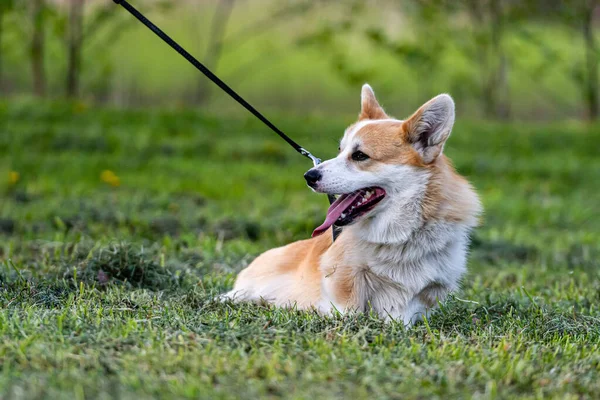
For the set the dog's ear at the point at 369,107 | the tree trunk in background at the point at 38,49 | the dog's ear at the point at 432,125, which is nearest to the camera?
the dog's ear at the point at 432,125

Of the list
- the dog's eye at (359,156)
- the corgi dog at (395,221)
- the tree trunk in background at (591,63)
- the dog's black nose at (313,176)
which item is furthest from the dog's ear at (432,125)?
the tree trunk in background at (591,63)

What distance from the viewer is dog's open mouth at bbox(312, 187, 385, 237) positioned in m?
3.58

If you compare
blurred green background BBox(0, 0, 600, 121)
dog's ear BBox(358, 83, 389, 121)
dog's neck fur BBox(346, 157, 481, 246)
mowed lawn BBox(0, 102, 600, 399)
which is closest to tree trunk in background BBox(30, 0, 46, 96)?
blurred green background BBox(0, 0, 600, 121)

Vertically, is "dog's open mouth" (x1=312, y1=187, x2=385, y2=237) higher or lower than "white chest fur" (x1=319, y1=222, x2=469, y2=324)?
higher

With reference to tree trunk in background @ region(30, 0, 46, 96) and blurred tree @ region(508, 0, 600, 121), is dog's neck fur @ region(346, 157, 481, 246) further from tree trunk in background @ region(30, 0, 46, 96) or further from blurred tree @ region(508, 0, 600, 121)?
blurred tree @ region(508, 0, 600, 121)

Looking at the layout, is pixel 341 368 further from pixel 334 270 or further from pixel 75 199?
pixel 75 199

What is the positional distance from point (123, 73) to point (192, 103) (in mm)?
1330

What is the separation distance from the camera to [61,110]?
35.2 ft

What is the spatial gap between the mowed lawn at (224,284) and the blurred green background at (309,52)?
7.49 feet

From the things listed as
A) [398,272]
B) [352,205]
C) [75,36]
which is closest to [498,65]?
[75,36]

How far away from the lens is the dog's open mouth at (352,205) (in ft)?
11.7

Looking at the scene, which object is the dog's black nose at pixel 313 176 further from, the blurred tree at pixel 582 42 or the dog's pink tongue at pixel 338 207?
the blurred tree at pixel 582 42

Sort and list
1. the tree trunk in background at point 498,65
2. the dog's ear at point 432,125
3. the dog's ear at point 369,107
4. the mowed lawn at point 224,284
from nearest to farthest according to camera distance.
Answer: the mowed lawn at point 224,284 → the dog's ear at point 432,125 → the dog's ear at point 369,107 → the tree trunk in background at point 498,65

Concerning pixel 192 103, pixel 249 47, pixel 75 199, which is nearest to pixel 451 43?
pixel 249 47
